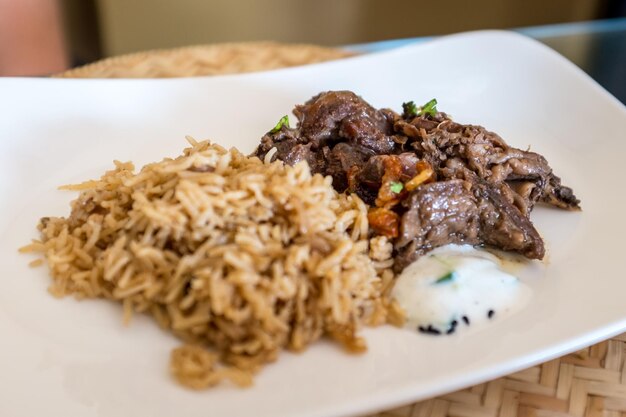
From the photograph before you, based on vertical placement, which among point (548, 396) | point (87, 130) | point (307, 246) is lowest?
point (548, 396)

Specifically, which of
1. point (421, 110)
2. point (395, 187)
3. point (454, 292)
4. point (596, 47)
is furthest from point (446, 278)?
point (596, 47)

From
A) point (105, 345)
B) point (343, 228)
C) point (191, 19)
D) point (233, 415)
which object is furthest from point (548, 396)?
point (191, 19)

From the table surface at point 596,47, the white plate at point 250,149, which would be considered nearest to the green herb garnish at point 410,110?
the white plate at point 250,149

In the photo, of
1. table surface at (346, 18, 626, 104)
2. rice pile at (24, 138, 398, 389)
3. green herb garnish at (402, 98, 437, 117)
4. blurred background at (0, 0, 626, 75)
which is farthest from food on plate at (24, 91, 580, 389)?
blurred background at (0, 0, 626, 75)

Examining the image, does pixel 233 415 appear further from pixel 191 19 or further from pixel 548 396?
pixel 191 19

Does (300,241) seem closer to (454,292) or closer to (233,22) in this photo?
(454,292)

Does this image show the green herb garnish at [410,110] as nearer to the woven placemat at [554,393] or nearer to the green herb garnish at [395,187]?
the green herb garnish at [395,187]
